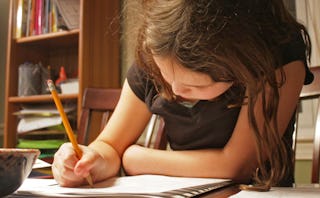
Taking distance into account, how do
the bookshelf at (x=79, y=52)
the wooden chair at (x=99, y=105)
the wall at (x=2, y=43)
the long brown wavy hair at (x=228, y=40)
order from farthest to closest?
1. the wall at (x=2, y=43)
2. the bookshelf at (x=79, y=52)
3. the wooden chair at (x=99, y=105)
4. the long brown wavy hair at (x=228, y=40)

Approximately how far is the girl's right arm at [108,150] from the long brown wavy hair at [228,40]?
0.23 m

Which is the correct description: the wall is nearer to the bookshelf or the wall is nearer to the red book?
the bookshelf

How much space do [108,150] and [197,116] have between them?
0.22 metres

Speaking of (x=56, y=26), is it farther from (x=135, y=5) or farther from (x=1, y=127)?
(x=135, y=5)

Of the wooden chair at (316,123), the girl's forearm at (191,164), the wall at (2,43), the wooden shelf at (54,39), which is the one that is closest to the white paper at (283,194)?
the girl's forearm at (191,164)

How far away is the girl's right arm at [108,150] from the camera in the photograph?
64cm

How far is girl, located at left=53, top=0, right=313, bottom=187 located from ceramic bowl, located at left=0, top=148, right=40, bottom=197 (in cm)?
18

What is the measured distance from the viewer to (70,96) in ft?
5.76

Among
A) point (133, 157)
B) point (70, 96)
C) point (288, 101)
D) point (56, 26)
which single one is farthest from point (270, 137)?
point (56, 26)

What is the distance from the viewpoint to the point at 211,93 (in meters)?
0.65

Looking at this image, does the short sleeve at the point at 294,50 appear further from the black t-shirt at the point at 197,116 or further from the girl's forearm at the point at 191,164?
the girl's forearm at the point at 191,164

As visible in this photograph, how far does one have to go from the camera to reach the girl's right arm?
0.64 metres

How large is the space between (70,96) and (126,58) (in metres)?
0.36

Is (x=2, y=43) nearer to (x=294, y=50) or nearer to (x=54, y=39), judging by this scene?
(x=54, y=39)
